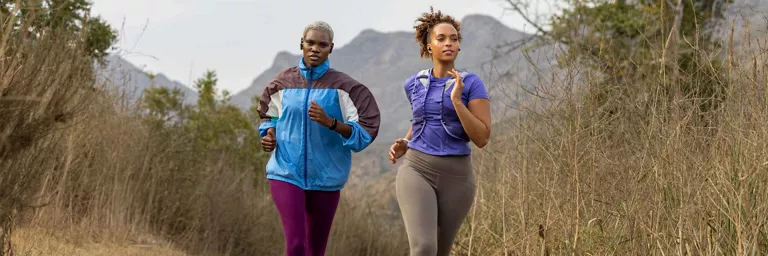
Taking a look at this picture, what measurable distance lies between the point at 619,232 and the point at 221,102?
1324cm

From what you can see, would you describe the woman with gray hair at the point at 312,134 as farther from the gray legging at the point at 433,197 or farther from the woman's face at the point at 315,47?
the gray legging at the point at 433,197

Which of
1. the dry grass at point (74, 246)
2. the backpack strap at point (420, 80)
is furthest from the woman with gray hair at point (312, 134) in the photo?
the dry grass at point (74, 246)

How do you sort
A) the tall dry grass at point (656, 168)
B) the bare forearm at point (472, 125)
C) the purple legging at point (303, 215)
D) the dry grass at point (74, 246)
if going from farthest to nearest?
1. the dry grass at point (74, 246)
2. the purple legging at point (303, 215)
3. the bare forearm at point (472, 125)
4. the tall dry grass at point (656, 168)

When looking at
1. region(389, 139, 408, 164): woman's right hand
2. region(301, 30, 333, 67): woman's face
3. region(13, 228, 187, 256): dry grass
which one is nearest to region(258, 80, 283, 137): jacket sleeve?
region(301, 30, 333, 67): woman's face

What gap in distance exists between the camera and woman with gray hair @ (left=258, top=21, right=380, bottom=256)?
18.2 ft

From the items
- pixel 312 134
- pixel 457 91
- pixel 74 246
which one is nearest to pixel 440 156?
pixel 457 91

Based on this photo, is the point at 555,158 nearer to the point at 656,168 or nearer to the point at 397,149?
the point at 656,168

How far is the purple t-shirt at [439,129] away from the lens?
5109 mm

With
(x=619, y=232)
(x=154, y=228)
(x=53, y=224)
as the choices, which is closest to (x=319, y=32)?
(x=619, y=232)

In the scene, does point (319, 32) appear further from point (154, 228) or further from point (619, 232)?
point (154, 228)

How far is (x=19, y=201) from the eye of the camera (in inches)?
194

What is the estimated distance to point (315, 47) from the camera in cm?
565

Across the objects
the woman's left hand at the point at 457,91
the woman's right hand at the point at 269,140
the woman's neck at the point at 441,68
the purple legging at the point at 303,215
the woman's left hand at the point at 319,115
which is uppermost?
the woman's neck at the point at 441,68

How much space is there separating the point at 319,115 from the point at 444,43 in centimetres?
86
